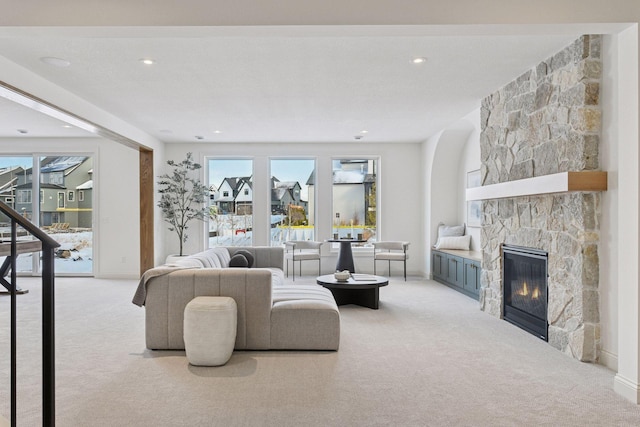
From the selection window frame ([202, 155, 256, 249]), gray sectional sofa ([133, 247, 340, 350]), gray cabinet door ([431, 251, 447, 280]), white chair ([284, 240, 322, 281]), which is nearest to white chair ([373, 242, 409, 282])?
gray cabinet door ([431, 251, 447, 280])

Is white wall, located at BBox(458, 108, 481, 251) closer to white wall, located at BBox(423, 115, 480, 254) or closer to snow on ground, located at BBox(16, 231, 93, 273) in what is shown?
white wall, located at BBox(423, 115, 480, 254)

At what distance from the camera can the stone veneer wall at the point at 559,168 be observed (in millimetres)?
3629

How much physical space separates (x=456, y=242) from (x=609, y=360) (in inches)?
161

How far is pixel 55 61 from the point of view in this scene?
417 centimetres

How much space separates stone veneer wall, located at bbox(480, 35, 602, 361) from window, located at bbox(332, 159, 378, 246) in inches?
157

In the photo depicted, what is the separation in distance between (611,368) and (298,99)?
4131 mm

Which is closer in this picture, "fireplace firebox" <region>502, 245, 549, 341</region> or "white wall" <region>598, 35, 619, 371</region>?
"white wall" <region>598, 35, 619, 371</region>

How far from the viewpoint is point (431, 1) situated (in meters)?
2.84

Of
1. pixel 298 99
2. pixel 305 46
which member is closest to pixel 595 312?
pixel 305 46

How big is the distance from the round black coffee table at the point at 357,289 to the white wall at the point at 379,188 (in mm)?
2893

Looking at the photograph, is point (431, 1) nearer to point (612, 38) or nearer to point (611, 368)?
point (612, 38)

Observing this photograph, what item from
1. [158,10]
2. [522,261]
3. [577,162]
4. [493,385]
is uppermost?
[158,10]

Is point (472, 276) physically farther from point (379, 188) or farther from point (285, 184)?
point (285, 184)

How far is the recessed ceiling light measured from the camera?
4102mm
